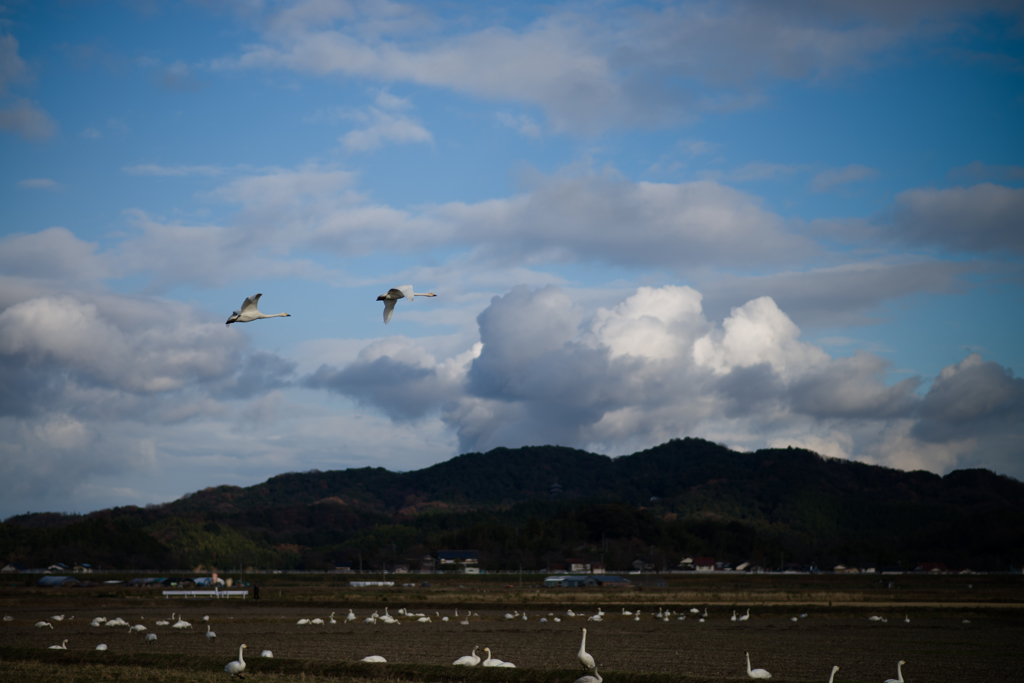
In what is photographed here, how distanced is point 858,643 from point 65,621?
36.4 meters

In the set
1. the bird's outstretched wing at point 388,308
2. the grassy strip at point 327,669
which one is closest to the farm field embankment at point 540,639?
the grassy strip at point 327,669

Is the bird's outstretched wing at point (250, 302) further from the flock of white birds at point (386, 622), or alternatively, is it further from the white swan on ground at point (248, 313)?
the flock of white birds at point (386, 622)

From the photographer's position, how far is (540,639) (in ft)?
104

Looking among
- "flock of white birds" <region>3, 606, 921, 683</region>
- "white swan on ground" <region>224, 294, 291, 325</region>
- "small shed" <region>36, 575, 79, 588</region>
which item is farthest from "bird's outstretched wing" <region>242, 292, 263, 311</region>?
"small shed" <region>36, 575, 79, 588</region>

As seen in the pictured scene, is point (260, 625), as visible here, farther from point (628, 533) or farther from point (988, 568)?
point (988, 568)

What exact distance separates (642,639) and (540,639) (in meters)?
4.15

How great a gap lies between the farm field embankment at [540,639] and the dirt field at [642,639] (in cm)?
8

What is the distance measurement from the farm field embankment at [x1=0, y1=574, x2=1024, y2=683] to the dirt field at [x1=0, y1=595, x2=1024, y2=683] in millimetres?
76

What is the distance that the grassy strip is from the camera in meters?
18.0

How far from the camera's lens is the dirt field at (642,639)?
22.9 m

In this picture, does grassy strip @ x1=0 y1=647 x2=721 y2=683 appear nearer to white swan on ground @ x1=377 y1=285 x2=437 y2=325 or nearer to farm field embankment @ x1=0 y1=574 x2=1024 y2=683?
farm field embankment @ x1=0 y1=574 x2=1024 y2=683

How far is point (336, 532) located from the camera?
646ft

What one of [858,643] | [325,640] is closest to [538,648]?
[325,640]

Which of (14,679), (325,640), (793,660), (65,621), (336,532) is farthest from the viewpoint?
(336,532)
